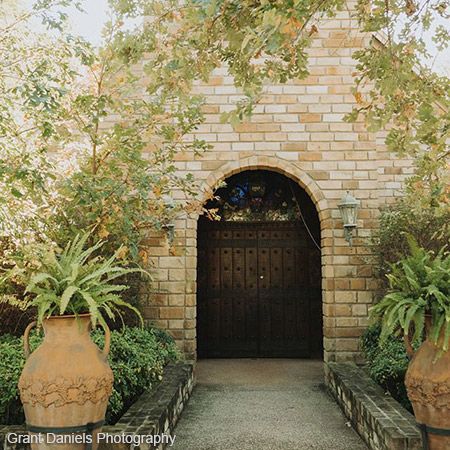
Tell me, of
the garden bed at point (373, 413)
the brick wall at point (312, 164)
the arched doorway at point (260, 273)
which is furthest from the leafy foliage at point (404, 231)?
the arched doorway at point (260, 273)

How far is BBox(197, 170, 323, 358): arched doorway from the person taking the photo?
28.6 feet

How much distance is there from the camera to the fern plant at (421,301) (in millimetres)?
3439

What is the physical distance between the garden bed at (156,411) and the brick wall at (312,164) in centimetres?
125

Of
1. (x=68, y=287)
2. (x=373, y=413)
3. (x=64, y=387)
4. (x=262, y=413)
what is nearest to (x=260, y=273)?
(x=262, y=413)

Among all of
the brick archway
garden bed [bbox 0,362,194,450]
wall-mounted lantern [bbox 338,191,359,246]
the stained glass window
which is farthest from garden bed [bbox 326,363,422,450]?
the stained glass window

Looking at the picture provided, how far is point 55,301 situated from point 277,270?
5.88 metres

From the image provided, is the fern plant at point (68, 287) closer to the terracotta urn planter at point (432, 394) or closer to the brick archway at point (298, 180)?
the terracotta urn planter at point (432, 394)

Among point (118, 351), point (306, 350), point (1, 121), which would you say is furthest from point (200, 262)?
point (1, 121)

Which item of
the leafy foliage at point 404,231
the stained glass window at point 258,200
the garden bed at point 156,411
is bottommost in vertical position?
the garden bed at point 156,411

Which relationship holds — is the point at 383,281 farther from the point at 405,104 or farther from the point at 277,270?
the point at 405,104

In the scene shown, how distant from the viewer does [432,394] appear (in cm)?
331

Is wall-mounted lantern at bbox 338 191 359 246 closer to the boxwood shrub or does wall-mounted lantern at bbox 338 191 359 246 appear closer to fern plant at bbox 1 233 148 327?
the boxwood shrub

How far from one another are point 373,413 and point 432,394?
3.01 ft

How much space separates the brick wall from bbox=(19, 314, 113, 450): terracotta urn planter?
378cm
